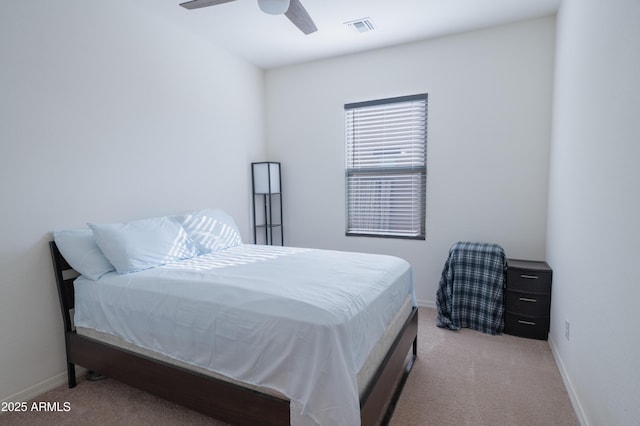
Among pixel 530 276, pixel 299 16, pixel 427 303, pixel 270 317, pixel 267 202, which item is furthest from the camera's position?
pixel 267 202

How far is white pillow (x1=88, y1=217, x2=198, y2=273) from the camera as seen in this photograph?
2.21 meters

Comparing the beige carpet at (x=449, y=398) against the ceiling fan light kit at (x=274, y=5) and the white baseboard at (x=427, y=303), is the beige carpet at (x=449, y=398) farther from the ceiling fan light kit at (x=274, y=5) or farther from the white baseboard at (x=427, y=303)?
the ceiling fan light kit at (x=274, y=5)

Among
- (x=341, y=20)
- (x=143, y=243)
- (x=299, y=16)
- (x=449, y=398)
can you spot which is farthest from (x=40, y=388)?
(x=341, y=20)

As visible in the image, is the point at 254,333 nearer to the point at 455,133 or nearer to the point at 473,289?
the point at 473,289

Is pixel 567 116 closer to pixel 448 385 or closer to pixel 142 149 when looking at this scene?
pixel 448 385

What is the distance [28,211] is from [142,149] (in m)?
0.97

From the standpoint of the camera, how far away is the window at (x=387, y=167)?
362 centimetres

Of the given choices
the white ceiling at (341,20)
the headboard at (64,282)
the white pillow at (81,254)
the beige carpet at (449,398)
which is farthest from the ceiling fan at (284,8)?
the beige carpet at (449,398)

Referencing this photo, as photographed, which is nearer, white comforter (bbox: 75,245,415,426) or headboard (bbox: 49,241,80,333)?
white comforter (bbox: 75,245,415,426)

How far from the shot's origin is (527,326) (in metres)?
2.86

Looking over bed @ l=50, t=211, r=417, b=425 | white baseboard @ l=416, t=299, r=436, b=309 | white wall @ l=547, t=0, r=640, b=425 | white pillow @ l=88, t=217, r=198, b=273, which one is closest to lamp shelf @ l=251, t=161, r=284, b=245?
white pillow @ l=88, t=217, r=198, b=273

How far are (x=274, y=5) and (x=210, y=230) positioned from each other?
1.91m

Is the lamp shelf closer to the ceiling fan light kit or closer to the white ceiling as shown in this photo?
the white ceiling

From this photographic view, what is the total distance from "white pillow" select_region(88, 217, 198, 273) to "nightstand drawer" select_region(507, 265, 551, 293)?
109 inches
